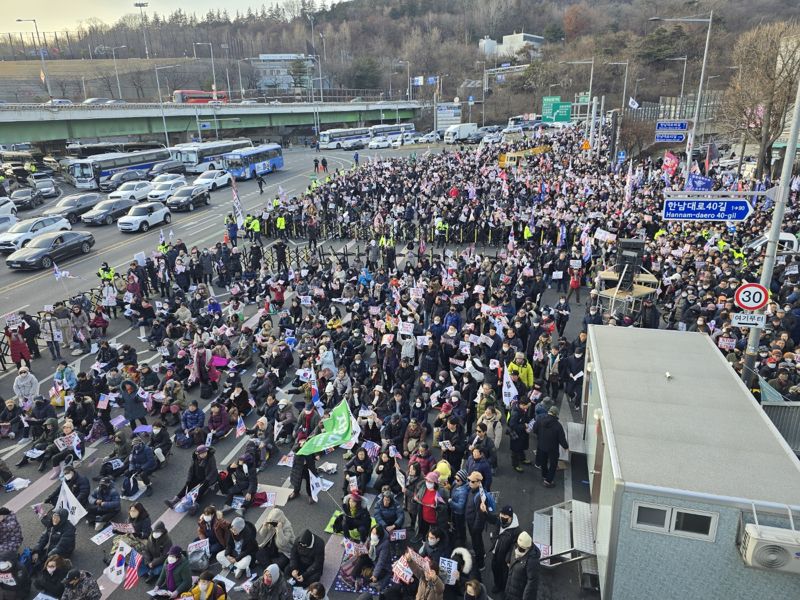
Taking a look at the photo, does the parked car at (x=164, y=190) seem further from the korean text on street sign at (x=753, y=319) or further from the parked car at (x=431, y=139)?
the parked car at (x=431, y=139)

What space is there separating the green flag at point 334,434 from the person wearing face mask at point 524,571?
3.25 m

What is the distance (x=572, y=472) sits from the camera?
34.3ft

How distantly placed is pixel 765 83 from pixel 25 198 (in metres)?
48.3

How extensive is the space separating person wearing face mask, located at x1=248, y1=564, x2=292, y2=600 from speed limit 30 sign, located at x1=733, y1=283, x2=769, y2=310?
848 centimetres

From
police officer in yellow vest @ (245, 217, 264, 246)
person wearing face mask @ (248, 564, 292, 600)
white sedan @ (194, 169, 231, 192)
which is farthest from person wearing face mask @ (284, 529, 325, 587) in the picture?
white sedan @ (194, 169, 231, 192)

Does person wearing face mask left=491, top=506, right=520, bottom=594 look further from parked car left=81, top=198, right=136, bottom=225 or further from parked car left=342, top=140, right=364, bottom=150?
parked car left=342, top=140, right=364, bottom=150

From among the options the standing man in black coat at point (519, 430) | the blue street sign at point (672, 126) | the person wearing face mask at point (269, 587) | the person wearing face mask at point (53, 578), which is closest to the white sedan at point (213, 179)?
the blue street sign at point (672, 126)

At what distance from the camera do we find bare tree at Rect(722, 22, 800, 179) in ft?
109

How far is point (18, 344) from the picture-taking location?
1497 cm

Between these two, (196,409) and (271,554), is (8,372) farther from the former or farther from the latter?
(271,554)

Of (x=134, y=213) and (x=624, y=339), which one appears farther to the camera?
(x=134, y=213)

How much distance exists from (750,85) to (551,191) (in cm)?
1567

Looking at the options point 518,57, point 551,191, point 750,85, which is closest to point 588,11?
point 518,57

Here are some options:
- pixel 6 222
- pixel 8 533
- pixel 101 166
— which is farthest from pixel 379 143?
pixel 8 533
